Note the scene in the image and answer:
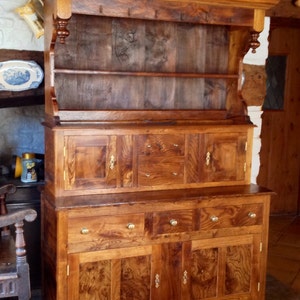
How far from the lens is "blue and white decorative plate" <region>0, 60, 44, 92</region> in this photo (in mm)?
2854

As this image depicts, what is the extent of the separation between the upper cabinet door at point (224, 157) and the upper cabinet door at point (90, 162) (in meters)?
0.58

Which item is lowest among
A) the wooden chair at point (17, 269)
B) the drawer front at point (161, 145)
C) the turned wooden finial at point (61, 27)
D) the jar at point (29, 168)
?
the wooden chair at point (17, 269)

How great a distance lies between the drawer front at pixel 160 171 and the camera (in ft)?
A: 9.32

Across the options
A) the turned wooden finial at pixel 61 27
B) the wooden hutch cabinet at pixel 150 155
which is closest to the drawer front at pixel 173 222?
the wooden hutch cabinet at pixel 150 155

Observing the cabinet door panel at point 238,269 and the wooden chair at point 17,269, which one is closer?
the wooden chair at point 17,269

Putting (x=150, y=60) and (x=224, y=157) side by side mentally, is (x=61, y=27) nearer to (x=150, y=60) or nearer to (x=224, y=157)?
(x=150, y=60)

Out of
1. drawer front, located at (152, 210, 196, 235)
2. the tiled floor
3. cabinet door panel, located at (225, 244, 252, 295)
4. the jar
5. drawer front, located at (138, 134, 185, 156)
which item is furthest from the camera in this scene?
the tiled floor

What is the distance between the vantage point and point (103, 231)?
8.49 feet

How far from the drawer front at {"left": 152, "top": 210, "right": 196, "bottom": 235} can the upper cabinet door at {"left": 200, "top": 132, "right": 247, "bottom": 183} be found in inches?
12.7

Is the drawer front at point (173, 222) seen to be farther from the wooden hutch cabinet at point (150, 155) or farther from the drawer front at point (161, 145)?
the drawer front at point (161, 145)

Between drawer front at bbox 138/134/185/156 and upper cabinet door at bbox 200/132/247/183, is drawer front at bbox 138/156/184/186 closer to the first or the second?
drawer front at bbox 138/134/185/156

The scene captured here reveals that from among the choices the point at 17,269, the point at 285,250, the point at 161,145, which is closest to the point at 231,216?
the point at 161,145

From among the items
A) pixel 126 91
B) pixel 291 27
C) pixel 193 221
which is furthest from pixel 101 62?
pixel 291 27

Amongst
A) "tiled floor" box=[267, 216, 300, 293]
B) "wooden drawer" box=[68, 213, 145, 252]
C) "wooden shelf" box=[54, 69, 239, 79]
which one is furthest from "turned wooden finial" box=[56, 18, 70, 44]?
"tiled floor" box=[267, 216, 300, 293]
